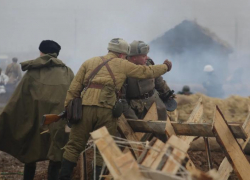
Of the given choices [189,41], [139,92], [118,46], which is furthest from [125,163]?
[189,41]

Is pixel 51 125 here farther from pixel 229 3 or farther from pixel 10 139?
pixel 229 3

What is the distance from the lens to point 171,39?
79.7ft

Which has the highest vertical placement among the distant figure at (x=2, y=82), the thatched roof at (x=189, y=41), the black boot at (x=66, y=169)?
the black boot at (x=66, y=169)

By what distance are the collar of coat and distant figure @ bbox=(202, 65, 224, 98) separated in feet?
42.2

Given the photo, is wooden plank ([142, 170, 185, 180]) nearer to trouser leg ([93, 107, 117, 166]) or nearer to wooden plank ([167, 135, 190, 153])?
wooden plank ([167, 135, 190, 153])

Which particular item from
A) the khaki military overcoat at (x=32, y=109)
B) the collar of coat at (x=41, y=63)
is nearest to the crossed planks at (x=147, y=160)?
the khaki military overcoat at (x=32, y=109)

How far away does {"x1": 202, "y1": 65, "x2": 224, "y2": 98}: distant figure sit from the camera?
61.9 ft

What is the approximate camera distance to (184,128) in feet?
16.4

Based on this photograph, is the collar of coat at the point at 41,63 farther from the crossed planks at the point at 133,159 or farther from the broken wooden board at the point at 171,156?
the broken wooden board at the point at 171,156

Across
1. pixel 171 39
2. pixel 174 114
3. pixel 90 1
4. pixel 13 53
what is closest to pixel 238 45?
pixel 171 39

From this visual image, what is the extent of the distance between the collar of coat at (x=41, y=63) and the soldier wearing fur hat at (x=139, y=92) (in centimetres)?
86

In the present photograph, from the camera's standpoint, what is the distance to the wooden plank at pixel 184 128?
14.7 feet

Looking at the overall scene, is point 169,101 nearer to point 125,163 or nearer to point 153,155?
point 153,155

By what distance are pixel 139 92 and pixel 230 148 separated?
2.31 m
